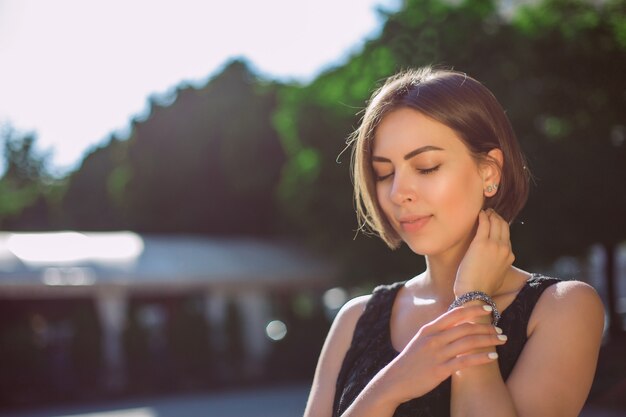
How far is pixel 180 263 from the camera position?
21.5 meters

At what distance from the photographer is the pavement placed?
43.1 feet

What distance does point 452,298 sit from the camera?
1.97m

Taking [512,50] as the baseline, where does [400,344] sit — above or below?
below

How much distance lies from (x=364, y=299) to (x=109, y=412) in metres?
13.3

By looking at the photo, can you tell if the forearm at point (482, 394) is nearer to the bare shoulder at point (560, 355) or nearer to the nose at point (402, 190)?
the bare shoulder at point (560, 355)

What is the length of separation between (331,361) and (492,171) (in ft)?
2.14

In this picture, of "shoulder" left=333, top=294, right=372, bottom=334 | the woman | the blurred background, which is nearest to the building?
the blurred background

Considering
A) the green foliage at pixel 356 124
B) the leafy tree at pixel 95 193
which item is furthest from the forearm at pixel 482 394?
the leafy tree at pixel 95 193

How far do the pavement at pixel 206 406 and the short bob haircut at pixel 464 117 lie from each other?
10.6 metres

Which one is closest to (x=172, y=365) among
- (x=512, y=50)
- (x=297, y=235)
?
(x=297, y=235)

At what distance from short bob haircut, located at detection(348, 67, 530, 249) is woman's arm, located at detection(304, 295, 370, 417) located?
0.40m

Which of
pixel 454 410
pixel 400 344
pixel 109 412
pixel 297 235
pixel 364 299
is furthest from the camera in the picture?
pixel 297 235

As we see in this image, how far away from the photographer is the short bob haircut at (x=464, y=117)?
71.6 inches

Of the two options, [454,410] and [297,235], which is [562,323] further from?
[297,235]
